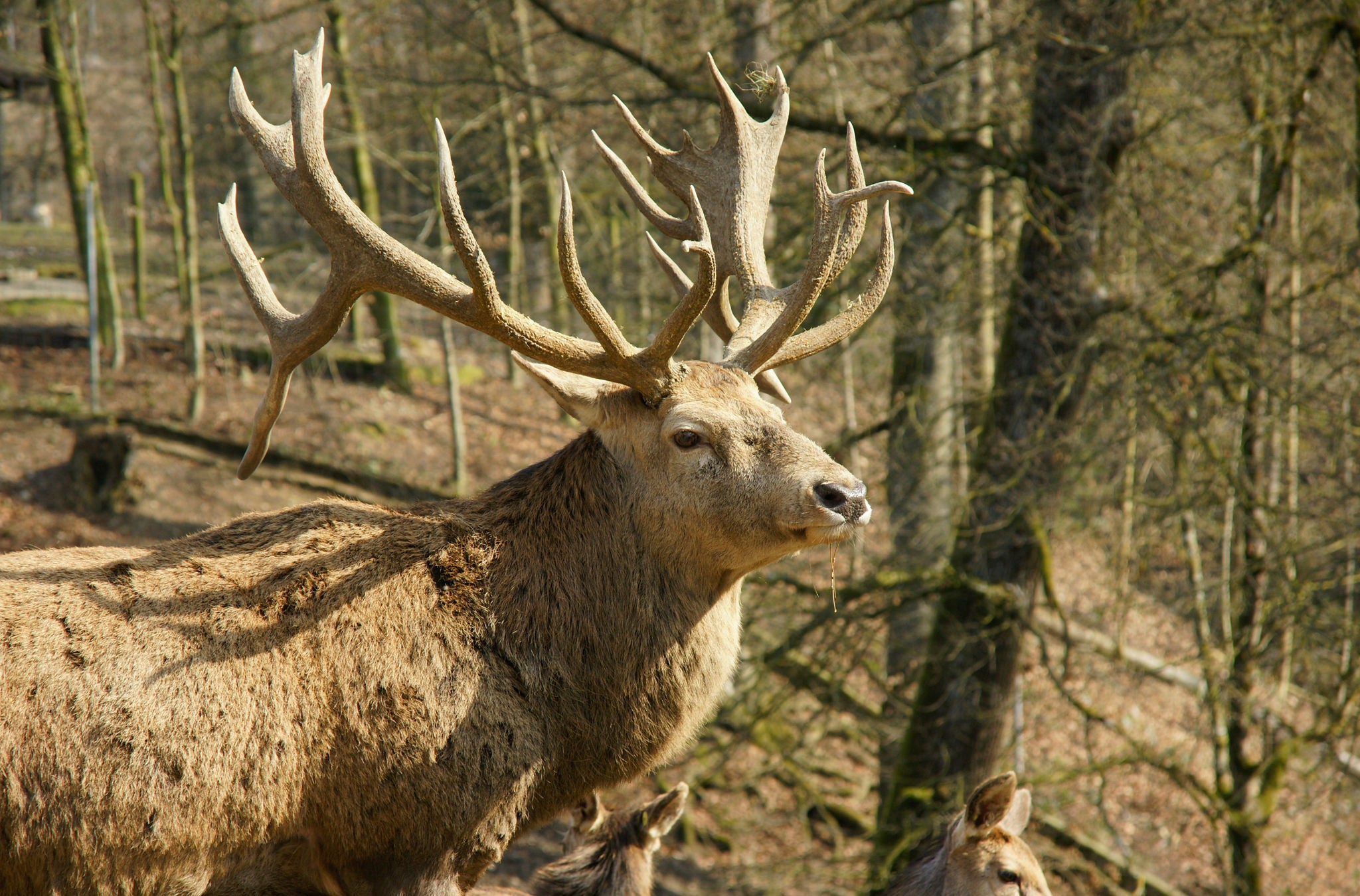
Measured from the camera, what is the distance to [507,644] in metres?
3.65

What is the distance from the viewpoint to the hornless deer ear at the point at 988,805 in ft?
13.6

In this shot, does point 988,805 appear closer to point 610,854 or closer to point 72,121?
point 610,854

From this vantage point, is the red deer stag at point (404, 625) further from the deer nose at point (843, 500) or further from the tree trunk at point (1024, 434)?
the tree trunk at point (1024, 434)

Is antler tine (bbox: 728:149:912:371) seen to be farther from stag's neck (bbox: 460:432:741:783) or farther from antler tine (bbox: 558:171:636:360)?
stag's neck (bbox: 460:432:741:783)

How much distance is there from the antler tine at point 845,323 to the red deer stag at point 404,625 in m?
0.13

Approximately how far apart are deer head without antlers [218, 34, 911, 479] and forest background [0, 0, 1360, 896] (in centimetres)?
198

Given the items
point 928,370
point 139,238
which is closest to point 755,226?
point 928,370

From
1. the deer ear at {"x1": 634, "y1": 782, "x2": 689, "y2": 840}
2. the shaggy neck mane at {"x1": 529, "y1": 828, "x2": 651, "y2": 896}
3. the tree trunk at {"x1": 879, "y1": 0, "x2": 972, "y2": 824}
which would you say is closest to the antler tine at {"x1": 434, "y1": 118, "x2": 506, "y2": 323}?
the deer ear at {"x1": 634, "y1": 782, "x2": 689, "y2": 840}

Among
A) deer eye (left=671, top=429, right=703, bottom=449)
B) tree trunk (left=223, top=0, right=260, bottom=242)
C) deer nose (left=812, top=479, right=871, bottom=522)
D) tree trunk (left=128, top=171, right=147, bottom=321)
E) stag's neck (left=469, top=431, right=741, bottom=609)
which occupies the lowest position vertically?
stag's neck (left=469, top=431, right=741, bottom=609)

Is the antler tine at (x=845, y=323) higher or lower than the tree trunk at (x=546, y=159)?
lower

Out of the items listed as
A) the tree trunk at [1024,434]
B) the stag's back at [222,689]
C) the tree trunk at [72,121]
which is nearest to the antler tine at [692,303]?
the stag's back at [222,689]

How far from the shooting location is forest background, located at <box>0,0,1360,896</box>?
757 centimetres

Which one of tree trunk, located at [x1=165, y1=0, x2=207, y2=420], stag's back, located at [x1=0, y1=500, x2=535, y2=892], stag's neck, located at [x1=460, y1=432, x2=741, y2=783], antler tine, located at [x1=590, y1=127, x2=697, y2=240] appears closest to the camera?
stag's back, located at [x1=0, y1=500, x2=535, y2=892]

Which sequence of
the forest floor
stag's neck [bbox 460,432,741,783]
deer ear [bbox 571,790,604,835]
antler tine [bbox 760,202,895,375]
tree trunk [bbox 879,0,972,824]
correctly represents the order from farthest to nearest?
the forest floor, tree trunk [bbox 879,0,972,824], deer ear [bbox 571,790,604,835], antler tine [bbox 760,202,895,375], stag's neck [bbox 460,432,741,783]
